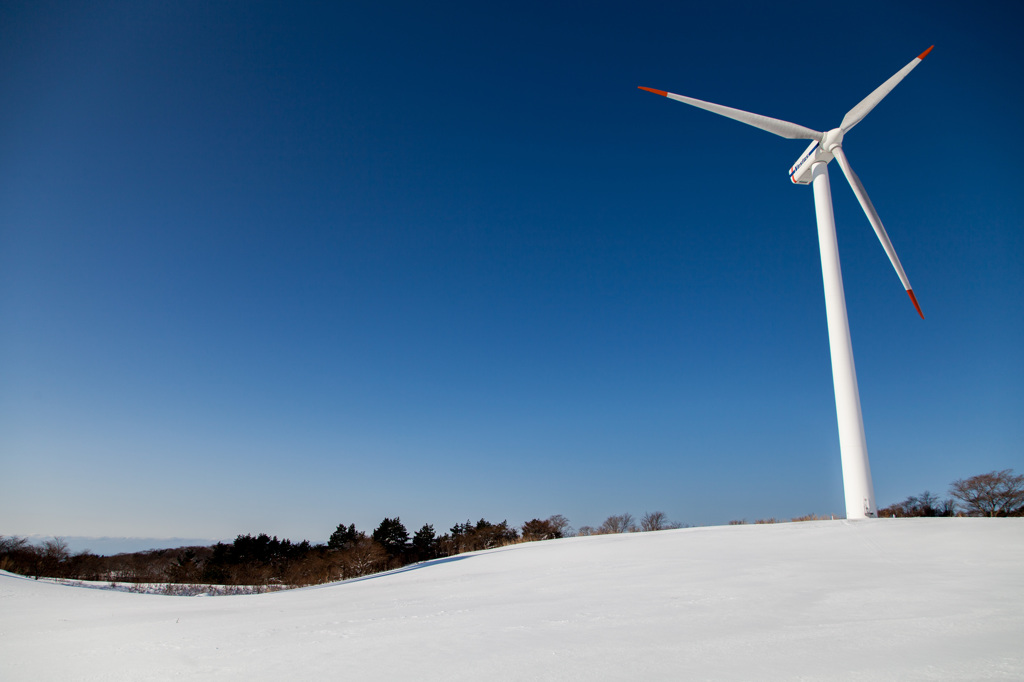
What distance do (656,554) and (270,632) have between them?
24.8ft

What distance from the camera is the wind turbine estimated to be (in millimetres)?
15570

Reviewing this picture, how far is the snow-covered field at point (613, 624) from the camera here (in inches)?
155

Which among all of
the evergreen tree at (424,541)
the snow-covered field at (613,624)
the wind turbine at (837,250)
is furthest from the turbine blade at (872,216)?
the evergreen tree at (424,541)

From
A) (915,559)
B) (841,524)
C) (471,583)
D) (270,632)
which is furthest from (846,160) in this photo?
(270,632)

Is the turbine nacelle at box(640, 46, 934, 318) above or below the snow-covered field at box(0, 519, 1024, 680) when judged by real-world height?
above

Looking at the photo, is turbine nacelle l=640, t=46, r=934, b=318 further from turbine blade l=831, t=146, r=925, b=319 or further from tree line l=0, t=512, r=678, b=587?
tree line l=0, t=512, r=678, b=587

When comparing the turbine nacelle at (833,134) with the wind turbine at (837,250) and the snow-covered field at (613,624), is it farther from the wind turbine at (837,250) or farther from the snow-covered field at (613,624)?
the snow-covered field at (613,624)

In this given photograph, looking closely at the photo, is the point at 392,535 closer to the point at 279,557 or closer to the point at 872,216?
the point at 279,557

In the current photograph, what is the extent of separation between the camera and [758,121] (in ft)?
69.9

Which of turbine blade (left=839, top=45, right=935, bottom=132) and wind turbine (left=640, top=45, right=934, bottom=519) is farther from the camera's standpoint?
turbine blade (left=839, top=45, right=935, bottom=132)

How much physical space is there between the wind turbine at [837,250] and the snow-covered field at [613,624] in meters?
5.51

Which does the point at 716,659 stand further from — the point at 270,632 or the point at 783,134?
the point at 783,134

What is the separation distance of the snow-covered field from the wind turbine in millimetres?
5515

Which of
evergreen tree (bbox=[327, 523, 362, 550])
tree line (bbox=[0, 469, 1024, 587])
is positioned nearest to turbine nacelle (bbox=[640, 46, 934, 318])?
tree line (bbox=[0, 469, 1024, 587])
